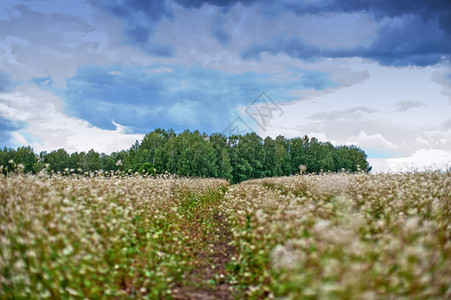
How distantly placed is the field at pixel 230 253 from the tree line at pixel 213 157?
102ft

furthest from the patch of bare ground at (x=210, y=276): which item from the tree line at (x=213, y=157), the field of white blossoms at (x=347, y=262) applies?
the tree line at (x=213, y=157)

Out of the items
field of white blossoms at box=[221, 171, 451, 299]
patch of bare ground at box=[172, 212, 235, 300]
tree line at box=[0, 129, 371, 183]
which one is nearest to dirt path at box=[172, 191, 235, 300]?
patch of bare ground at box=[172, 212, 235, 300]

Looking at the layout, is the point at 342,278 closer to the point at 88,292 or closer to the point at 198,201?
the point at 88,292

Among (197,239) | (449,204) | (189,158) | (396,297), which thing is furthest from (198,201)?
(189,158)

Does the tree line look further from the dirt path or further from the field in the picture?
the field

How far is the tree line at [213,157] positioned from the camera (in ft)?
160

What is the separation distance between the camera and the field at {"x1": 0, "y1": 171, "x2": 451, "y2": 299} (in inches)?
128

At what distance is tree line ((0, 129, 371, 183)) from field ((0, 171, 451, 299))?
31230 millimetres

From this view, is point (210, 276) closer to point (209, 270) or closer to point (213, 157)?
point (209, 270)

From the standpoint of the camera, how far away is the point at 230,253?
8.59m

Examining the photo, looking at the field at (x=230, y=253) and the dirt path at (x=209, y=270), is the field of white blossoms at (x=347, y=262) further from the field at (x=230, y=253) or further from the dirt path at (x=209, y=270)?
the dirt path at (x=209, y=270)

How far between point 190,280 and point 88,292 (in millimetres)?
2541

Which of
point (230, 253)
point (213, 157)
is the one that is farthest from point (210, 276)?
point (213, 157)

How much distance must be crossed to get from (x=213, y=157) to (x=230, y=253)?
41610 mm
